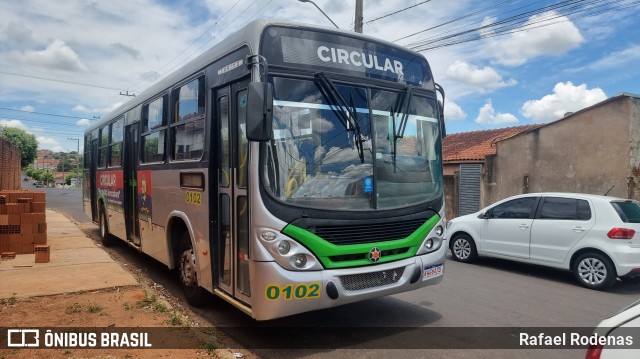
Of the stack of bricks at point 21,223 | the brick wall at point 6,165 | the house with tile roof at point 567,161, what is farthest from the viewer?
the brick wall at point 6,165

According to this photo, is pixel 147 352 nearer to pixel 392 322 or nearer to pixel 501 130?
pixel 392 322

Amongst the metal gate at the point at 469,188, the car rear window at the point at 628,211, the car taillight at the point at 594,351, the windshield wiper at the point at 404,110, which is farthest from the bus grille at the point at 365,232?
the metal gate at the point at 469,188

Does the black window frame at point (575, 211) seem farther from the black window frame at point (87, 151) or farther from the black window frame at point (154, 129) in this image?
the black window frame at point (87, 151)

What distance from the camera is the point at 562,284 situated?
25.6ft

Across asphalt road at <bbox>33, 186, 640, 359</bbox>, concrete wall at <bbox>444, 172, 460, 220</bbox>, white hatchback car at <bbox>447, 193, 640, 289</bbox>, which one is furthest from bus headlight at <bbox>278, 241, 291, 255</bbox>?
concrete wall at <bbox>444, 172, 460, 220</bbox>

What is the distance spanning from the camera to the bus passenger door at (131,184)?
8.21m

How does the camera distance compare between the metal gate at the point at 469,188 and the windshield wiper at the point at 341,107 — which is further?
the metal gate at the point at 469,188

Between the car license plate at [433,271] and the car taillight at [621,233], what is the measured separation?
3.93 metres

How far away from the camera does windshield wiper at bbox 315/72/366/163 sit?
176 inches

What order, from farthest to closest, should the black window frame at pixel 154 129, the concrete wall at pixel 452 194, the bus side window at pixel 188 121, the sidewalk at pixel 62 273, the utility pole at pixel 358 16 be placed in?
the concrete wall at pixel 452 194 < the utility pole at pixel 358 16 < the black window frame at pixel 154 129 < the sidewalk at pixel 62 273 < the bus side window at pixel 188 121

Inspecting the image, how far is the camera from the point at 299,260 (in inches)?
163

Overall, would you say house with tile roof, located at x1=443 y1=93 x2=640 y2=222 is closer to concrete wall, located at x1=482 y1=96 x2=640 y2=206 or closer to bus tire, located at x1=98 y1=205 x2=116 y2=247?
concrete wall, located at x1=482 y1=96 x2=640 y2=206

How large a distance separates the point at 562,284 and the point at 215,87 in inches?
267

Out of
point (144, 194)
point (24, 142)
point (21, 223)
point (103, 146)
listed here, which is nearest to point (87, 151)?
point (103, 146)
